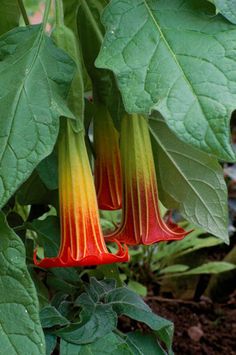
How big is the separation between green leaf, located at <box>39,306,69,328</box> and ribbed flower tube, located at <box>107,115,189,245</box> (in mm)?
138

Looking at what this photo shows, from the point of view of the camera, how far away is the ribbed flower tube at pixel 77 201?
3.14ft

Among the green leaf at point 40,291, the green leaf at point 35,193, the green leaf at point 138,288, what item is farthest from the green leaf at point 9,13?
the green leaf at point 138,288

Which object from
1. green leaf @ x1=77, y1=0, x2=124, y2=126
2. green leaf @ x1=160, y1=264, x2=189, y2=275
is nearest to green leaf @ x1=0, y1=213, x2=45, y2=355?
green leaf @ x1=77, y1=0, x2=124, y2=126

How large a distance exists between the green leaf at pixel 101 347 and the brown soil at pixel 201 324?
2.72 ft

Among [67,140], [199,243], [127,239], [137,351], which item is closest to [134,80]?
[67,140]

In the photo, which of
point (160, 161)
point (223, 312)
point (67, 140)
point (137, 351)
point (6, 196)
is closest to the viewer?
point (6, 196)

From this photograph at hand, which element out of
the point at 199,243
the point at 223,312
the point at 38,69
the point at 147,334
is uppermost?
the point at 38,69

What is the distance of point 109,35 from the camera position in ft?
2.92

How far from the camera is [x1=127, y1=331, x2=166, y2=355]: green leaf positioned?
1089 mm

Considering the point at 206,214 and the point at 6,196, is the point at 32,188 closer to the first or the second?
the point at 206,214

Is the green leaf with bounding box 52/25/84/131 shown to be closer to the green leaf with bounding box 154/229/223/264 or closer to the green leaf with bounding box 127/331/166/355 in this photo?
the green leaf with bounding box 127/331/166/355

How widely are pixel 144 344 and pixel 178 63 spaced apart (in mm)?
469

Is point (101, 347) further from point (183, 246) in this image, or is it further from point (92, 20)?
point (183, 246)

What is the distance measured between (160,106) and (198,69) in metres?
0.07
